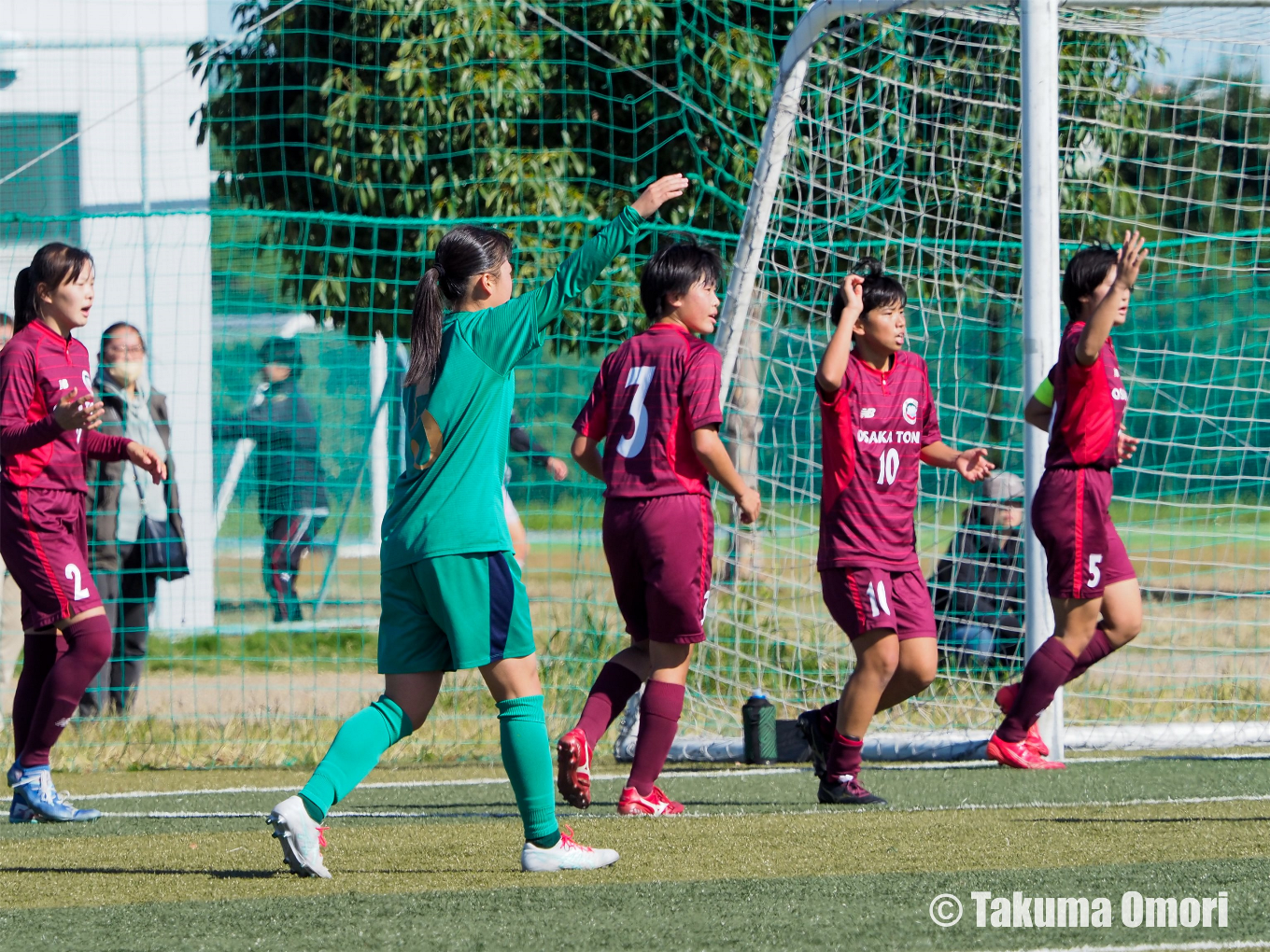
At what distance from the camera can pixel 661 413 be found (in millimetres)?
5289

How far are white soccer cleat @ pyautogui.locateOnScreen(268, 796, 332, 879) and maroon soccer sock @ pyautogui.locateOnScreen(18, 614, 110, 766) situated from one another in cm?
179

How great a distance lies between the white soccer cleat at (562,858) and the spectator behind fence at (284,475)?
600 cm

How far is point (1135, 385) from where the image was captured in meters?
10.8

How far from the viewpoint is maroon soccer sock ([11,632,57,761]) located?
5512 millimetres

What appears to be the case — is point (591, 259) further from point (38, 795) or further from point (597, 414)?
point (38, 795)

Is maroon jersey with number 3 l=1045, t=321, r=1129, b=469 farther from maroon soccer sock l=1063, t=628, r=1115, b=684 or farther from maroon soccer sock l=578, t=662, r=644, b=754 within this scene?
maroon soccer sock l=578, t=662, r=644, b=754

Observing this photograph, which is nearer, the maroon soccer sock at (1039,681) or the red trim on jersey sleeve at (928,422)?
the red trim on jersey sleeve at (928,422)

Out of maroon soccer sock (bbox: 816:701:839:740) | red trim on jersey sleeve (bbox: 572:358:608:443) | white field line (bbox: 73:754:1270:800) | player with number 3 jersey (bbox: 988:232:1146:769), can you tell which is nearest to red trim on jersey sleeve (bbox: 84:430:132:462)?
white field line (bbox: 73:754:1270:800)

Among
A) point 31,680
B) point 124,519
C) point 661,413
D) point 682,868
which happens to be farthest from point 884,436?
point 124,519

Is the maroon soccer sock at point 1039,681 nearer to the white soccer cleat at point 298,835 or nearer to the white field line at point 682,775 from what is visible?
the white field line at point 682,775

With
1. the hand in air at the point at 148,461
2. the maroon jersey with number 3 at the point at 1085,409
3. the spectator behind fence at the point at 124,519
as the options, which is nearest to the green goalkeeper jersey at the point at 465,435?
the hand in air at the point at 148,461

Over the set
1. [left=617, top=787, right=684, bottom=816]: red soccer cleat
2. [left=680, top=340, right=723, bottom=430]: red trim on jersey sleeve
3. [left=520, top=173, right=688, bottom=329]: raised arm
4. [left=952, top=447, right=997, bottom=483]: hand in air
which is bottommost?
[left=617, top=787, right=684, bottom=816]: red soccer cleat

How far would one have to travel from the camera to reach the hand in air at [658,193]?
12.7ft

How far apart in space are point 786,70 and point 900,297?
6.47 feet
